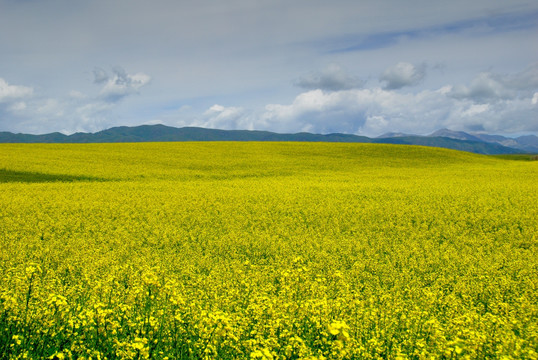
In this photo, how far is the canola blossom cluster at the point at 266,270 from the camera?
17.5ft

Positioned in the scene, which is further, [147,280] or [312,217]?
[312,217]

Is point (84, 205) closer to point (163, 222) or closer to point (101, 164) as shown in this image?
point (163, 222)

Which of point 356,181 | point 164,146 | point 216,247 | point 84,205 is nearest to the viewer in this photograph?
point 216,247

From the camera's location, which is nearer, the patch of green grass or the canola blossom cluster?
the canola blossom cluster

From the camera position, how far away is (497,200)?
22.7 metres

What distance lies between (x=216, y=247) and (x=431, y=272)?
7703 mm

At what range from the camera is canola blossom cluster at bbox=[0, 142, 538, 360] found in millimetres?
5348

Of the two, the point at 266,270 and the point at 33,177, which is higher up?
the point at 33,177

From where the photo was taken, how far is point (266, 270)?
11.3 m

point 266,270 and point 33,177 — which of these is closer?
point 266,270

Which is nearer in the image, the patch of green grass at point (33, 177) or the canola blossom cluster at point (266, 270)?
the canola blossom cluster at point (266, 270)

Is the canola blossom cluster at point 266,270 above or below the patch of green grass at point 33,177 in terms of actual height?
below

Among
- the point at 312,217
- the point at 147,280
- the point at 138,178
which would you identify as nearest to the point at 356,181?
the point at 312,217

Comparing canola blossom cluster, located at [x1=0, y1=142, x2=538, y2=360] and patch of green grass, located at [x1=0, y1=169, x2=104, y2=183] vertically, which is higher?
patch of green grass, located at [x1=0, y1=169, x2=104, y2=183]
